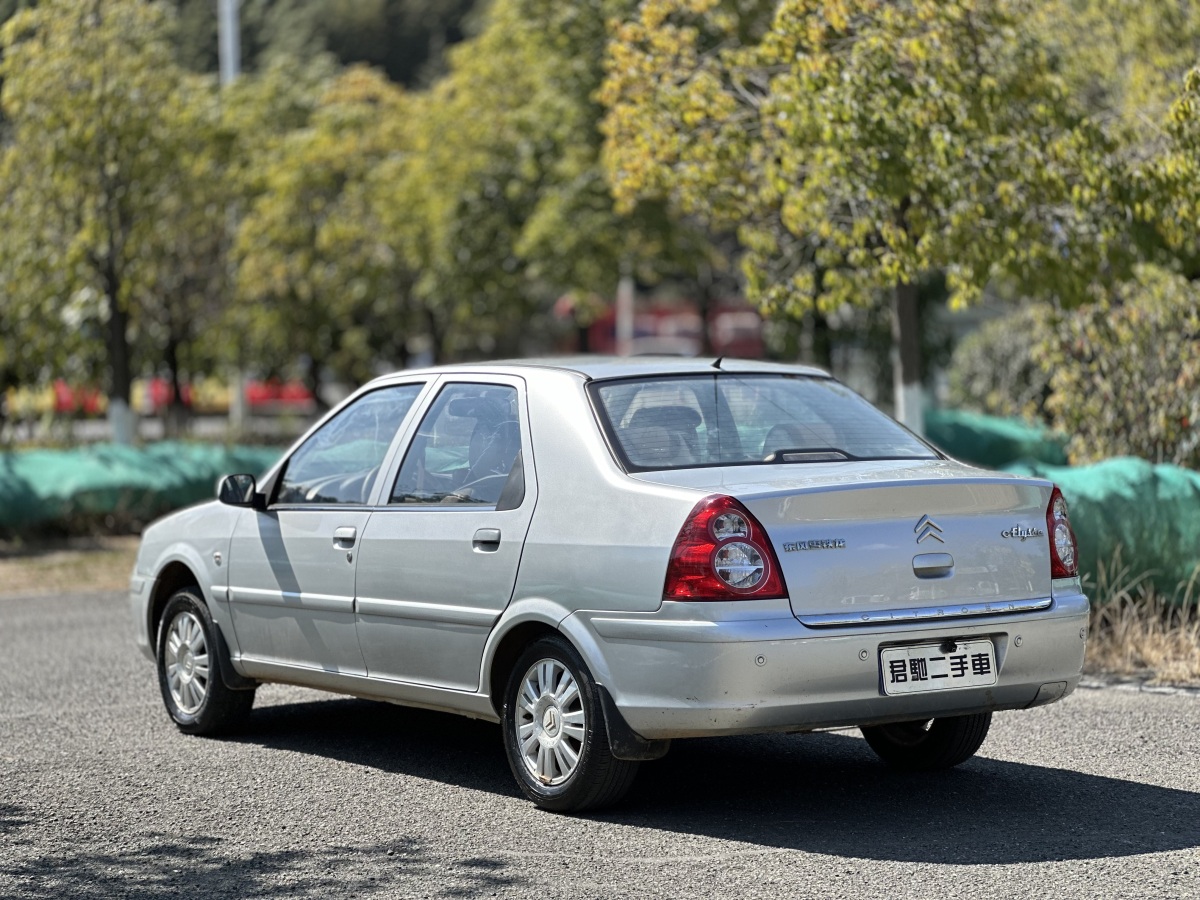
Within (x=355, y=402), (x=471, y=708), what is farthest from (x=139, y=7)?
(x=471, y=708)

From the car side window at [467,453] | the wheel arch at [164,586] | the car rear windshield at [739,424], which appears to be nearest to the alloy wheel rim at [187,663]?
the wheel arch at [164,586]

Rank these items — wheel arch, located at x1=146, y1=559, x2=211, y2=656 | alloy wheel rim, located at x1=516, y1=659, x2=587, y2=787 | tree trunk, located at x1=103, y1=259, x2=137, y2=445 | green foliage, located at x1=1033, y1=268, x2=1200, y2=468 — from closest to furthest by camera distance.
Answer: alloy wheel rim, located at x1=516, y1=659, x2=587, y2=787 → wheel arch, located at x1=146, y1=559, x2=211, y2=656 → green foliage, located at x1=1033, y1=268, x2=1200, y2=468 → tree trunk, located at x1=103, y1=259, x2=137, y2=445

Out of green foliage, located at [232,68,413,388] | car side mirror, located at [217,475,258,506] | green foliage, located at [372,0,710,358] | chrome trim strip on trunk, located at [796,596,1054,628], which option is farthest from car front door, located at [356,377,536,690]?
green foliage, located at [232,68,413,388]

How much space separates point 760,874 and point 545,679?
3.82ft

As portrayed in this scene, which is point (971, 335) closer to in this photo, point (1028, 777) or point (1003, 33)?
point (1003, 33)

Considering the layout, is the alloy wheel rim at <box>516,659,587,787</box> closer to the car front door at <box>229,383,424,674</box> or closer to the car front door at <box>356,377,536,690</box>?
the car front door at <box>356,377,536,690</box>

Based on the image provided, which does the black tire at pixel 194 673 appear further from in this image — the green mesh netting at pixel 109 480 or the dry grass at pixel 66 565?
the green mesh netting at pixel 109 480

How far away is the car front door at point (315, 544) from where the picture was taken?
7.23 m

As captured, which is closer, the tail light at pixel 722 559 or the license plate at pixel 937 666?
the tail light at pixel 722 559

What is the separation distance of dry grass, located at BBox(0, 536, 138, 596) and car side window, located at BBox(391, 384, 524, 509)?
27.0 ft

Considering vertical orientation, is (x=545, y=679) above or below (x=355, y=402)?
below

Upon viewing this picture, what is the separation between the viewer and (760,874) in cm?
546

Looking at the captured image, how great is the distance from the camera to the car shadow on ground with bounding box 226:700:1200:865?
5812mm

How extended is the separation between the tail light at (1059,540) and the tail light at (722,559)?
3.90ft
